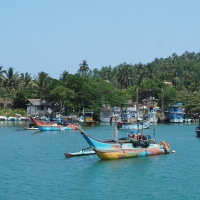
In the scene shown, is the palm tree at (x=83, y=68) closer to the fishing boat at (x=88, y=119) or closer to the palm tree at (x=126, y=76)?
the palm tree at (x=126, y=76)

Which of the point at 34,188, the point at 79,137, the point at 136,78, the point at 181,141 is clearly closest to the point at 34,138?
the point at 79,137

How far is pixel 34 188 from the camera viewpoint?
3388cm

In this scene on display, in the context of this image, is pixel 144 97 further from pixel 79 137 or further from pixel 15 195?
pixel 15 195

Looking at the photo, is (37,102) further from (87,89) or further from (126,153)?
(126,153)

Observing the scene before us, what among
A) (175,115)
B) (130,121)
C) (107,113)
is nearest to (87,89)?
(107,113)

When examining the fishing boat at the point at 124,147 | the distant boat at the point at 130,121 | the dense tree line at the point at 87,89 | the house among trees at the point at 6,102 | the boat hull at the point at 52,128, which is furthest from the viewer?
the house among trees at the point at 6,102

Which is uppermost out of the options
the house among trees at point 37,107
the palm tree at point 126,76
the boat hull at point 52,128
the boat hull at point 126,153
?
the palm tree at point 126,76

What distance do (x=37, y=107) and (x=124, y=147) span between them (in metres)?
75.6

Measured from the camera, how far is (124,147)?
4428 centimetres

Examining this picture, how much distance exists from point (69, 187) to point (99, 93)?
7737cm

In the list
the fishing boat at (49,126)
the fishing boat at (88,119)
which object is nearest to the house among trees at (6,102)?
the fishing boat at (88,119)

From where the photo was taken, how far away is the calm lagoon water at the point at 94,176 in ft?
106

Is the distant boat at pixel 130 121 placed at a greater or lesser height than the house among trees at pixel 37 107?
lesser

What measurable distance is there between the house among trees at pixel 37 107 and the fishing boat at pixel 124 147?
233 ft
